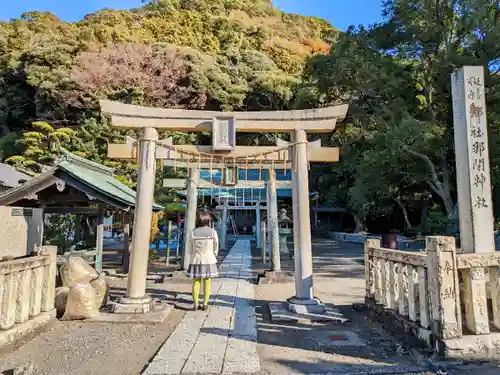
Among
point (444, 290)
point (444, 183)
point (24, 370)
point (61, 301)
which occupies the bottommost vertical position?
point (24, 370)

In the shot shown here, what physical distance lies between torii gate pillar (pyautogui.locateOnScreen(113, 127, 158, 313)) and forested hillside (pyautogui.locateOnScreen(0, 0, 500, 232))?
12893mm

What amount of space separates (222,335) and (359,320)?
92.0 inches

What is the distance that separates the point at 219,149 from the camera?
251 inches

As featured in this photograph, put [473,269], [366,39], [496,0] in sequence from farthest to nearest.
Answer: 1. [366,39]
2. [496,0]
3. [473,269]

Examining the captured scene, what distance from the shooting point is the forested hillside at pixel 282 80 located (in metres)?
17.5

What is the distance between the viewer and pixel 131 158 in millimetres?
6586

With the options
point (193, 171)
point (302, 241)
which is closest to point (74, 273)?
point (302, 241)

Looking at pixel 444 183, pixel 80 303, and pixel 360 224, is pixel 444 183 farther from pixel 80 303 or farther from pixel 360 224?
pixel 80 303

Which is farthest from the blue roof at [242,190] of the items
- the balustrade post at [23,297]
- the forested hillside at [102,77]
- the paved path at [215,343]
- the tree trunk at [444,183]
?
the balustrade post at [23,297]

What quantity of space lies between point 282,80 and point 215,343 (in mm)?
32489

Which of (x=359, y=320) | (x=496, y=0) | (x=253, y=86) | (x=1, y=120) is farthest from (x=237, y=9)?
(x=359, y=320)

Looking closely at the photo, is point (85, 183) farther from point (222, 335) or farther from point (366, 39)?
point (366, 39)

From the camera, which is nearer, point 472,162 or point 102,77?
point 472,162

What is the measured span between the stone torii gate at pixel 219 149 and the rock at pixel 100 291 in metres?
0.50
